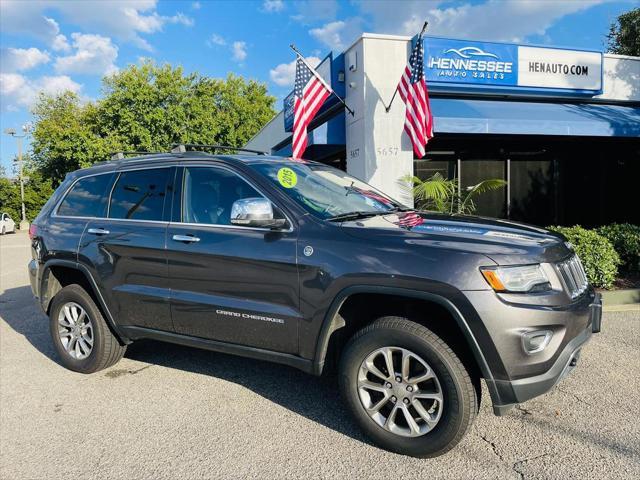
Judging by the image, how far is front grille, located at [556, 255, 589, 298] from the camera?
2.86m

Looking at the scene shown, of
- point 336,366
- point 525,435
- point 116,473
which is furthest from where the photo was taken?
point 336,366

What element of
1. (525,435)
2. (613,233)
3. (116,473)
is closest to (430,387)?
(525,435)

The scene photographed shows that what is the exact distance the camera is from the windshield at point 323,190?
3.46 meters

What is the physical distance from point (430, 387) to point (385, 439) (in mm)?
432

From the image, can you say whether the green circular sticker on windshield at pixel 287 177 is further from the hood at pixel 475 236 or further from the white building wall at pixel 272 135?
the white building wall at pixel 272 135

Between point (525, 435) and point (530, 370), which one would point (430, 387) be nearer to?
point (530, 370)

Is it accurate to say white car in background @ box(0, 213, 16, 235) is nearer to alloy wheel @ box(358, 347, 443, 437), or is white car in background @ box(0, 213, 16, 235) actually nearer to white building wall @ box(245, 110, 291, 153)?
white building wall @ box(245, 110, 291, 153)

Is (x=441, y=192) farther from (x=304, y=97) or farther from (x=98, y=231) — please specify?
(x=98, y=231)

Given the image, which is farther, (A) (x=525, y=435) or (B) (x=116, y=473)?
(A) (x=525, y=435)

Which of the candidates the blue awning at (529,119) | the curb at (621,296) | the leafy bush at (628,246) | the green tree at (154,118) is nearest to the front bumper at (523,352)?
the curb at (621,296)

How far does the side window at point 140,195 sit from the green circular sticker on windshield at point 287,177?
1.01m

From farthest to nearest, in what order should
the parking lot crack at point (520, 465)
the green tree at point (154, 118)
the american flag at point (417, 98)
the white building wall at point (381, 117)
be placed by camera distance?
the green tree at point (154, 118), the white building wall at point (381, 117), the american flag at point (417, 98), the parking lot crack at point (520, 465)

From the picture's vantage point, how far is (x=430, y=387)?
2879mm

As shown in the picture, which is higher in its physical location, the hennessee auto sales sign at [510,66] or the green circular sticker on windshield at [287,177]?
the hennessee auto sales sign at [510,66]
